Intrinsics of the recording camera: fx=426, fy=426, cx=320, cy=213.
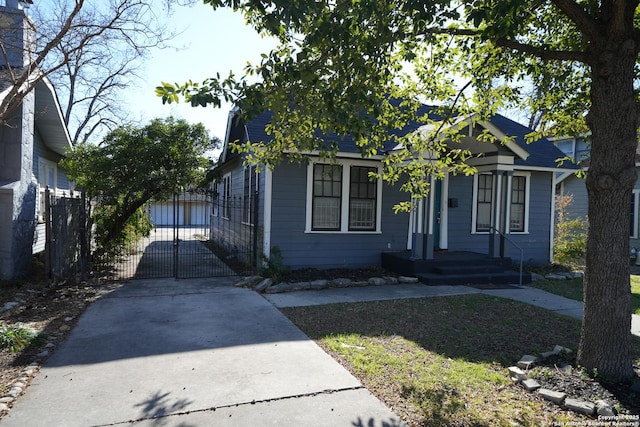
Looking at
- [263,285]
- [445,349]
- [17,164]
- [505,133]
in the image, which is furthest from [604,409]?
[17,164]

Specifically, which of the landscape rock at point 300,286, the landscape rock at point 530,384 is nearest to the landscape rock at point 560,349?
the landscape rock at point 530,384

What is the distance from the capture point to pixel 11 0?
839cm

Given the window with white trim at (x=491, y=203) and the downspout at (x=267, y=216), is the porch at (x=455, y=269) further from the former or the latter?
the downspout at (x=267, y=216)

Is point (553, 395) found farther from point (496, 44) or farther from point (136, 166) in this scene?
point (136, 166)

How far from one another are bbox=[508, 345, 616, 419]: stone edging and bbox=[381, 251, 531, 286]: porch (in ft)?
16.2

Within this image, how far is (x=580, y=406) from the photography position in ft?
12.2

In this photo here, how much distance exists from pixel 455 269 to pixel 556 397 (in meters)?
6.27

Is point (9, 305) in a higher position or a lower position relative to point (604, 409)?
lower

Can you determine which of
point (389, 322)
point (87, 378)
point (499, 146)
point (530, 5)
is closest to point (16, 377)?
point (87, 378)

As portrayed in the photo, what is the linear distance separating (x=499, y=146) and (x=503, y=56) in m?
4.48

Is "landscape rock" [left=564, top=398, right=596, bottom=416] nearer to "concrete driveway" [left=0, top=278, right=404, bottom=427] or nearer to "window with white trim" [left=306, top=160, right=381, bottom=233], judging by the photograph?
"concrete driveway" [left=0, top=278, right=404, bottom=427]

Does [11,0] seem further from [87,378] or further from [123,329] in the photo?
[87,378]

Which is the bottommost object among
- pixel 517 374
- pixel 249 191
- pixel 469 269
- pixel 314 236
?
pixel 517 374

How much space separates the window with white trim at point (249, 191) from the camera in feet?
36.9
